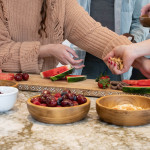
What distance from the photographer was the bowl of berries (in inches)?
47.2

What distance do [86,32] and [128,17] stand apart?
131cm

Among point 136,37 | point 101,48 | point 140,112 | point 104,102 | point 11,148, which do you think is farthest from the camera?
point 136,37

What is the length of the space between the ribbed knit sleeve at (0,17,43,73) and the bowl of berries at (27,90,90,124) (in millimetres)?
1164

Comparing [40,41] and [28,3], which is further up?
[28,3]

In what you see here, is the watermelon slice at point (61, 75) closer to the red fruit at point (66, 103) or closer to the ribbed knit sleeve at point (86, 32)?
the ribbed knit sleeve at point (86, 32)

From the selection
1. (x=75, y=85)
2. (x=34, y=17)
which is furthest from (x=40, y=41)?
(x=75, y=85)

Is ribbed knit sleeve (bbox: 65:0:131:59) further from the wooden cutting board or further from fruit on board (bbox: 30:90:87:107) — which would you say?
fruit on board (bbox: 30:90:87:107)

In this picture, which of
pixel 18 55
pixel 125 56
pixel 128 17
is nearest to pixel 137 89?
pixel 125 56

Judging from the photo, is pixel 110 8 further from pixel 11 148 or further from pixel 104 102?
pixel 11 148

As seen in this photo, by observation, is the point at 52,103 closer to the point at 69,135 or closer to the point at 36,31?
the point at 69,135

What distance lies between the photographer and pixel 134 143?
3.43 feet

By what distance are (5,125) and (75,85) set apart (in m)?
0.88

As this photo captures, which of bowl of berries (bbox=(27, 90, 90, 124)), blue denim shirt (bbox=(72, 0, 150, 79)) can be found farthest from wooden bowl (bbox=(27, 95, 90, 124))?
blue denim shirt (bbox=(72, 0, 150, 79))

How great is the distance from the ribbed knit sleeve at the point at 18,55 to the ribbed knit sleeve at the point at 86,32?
0.33 meters
